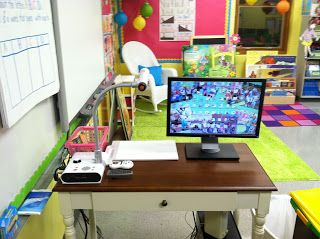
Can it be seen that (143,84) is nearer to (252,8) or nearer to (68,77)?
(68,77)

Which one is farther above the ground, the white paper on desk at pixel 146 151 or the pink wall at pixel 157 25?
the pink wall at pixel 157 25

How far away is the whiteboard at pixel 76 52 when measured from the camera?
6.30 ft

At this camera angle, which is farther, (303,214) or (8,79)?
(303,214)

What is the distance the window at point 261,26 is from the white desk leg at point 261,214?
4.32m

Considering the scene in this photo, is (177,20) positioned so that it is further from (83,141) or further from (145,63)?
(83,141)

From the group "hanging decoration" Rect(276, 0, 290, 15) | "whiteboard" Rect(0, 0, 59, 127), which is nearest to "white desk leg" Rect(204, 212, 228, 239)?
"whiteboard" Rect(0, 0, 59, 127)

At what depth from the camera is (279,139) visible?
3809 mm

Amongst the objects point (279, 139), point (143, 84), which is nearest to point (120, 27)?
point (279, 139)

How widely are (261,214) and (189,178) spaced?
0.36 m

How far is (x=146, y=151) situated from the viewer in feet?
5.72

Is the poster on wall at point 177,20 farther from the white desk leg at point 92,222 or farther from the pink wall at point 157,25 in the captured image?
the white desk leg at point 92,222

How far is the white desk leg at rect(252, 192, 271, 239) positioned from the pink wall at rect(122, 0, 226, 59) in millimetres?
4130

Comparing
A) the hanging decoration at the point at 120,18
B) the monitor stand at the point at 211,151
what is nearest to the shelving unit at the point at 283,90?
the hanging decoration at the point at 120,18

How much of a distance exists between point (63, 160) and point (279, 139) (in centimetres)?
271
